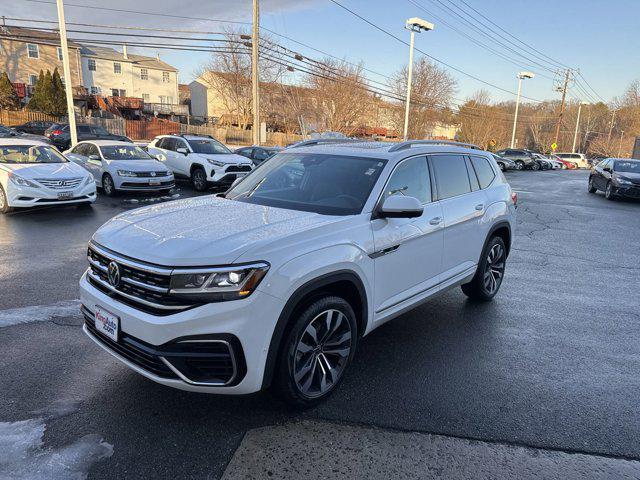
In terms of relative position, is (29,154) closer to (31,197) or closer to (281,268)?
(31,197)

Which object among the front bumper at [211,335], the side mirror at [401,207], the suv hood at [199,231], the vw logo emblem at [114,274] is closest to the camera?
the front bumper at [211,335]

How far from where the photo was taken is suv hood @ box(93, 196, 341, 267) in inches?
108

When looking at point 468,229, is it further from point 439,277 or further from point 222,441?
point 222,441

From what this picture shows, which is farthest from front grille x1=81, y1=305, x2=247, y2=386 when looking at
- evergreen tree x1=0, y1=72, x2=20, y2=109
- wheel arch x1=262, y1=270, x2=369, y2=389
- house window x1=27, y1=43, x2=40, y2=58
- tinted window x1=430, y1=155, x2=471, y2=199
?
house window x1=27, y1=43, x2=40, y2=58

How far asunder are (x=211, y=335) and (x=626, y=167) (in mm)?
20143

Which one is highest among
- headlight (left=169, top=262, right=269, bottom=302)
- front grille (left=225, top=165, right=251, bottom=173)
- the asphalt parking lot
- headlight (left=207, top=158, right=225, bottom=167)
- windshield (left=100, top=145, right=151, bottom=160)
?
windshield (left=100, top=145, right=151, bottom=160)

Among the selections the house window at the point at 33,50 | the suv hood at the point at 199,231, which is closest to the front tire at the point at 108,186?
the suv hood at the point at 199,231

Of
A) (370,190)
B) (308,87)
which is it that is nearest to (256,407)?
(370,190)

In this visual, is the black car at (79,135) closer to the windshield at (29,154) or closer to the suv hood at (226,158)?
the suv hood at (226,158)

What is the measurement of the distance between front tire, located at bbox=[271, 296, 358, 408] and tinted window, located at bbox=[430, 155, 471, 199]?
1.81m

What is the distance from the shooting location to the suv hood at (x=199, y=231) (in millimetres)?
2754

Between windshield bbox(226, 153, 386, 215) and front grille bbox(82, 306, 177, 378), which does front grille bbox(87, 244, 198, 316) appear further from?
windshield bbox(226, 153, 386, 215)

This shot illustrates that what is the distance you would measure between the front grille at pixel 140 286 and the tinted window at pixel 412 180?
1.90 m

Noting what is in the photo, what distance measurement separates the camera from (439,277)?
4391 millimetres
